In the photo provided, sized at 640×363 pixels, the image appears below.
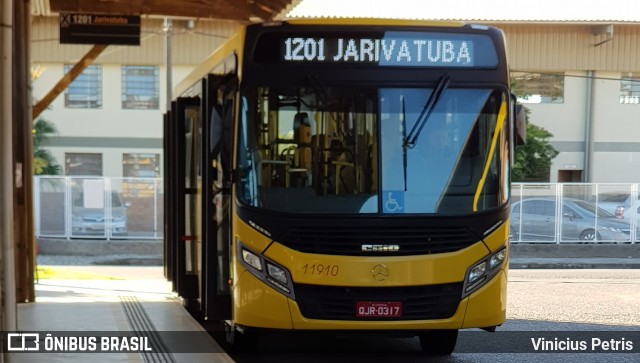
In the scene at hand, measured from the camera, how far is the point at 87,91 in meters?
36.6

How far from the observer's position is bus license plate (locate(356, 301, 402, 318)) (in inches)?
307

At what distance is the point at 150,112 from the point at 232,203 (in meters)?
29.6

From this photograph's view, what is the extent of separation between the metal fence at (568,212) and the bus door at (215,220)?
19.8 m

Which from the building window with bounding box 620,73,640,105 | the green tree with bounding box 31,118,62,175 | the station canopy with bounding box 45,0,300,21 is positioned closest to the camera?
the station canopy with bounding box 45,0,300,21

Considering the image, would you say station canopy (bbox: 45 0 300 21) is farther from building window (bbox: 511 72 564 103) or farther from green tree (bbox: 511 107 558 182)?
building window (bbox: 511 72 564 103)

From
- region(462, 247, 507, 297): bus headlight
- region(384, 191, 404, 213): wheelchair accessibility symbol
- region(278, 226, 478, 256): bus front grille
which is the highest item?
region(384, 191, 404, 213): wheelchair accessibility symbol

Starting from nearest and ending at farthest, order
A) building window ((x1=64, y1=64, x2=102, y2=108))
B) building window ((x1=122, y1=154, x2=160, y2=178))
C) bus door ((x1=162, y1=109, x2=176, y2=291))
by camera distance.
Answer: bus door ((x1=162, y1=109, x2=176, y2=291))
building window ((x1=64, y1=64, x2=102, y2=108))
building window ((x1=122, y1=154, x2=160, y2=178))

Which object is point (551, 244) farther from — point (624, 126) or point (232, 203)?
point (232, 203)

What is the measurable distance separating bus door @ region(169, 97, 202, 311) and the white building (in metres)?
21.9

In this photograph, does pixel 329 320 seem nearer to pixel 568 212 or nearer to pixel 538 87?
pixel 568 212

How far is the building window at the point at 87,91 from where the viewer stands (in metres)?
36.5

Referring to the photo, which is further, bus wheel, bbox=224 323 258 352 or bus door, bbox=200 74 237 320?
bus wheel, bbox=224 323 258 352

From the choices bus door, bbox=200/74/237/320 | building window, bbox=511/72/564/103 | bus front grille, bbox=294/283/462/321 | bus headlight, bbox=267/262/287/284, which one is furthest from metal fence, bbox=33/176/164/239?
bus front grille, bbox=294/283/462/321

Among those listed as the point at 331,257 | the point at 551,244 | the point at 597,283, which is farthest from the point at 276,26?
the point at 551,244
